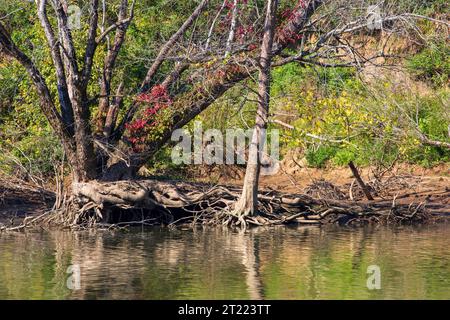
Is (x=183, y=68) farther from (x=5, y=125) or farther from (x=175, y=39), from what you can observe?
(x=5, y=125)

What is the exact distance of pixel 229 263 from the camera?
16406mm

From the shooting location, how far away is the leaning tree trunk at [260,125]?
19766 mm

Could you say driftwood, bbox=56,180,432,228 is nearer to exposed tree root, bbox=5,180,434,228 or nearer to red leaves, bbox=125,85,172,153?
exposed tree root, bbox=5,180,434,228

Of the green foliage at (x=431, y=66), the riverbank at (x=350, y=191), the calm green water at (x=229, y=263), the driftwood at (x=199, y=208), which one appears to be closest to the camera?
the calm green water at (x=229, y=263)

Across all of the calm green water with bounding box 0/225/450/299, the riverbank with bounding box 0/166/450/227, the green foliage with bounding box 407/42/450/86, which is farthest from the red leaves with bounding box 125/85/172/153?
the green foliage with bounding box 407/42/450/86

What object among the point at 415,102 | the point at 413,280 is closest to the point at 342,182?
the point at 415,102

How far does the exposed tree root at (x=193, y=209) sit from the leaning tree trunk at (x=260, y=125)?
0.93ft

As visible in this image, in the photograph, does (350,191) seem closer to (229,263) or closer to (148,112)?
(148,112)

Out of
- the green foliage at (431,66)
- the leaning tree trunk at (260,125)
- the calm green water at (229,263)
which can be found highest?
the green foliage at (431,66)

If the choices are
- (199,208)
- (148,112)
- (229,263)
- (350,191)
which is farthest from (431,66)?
(229,263)

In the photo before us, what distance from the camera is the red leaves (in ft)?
66.6

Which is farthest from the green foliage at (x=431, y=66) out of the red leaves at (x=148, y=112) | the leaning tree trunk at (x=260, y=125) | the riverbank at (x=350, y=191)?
the red leaves at (x=148, y=112)

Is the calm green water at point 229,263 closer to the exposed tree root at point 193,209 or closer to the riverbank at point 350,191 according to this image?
the exposed tree root at point 193,209
